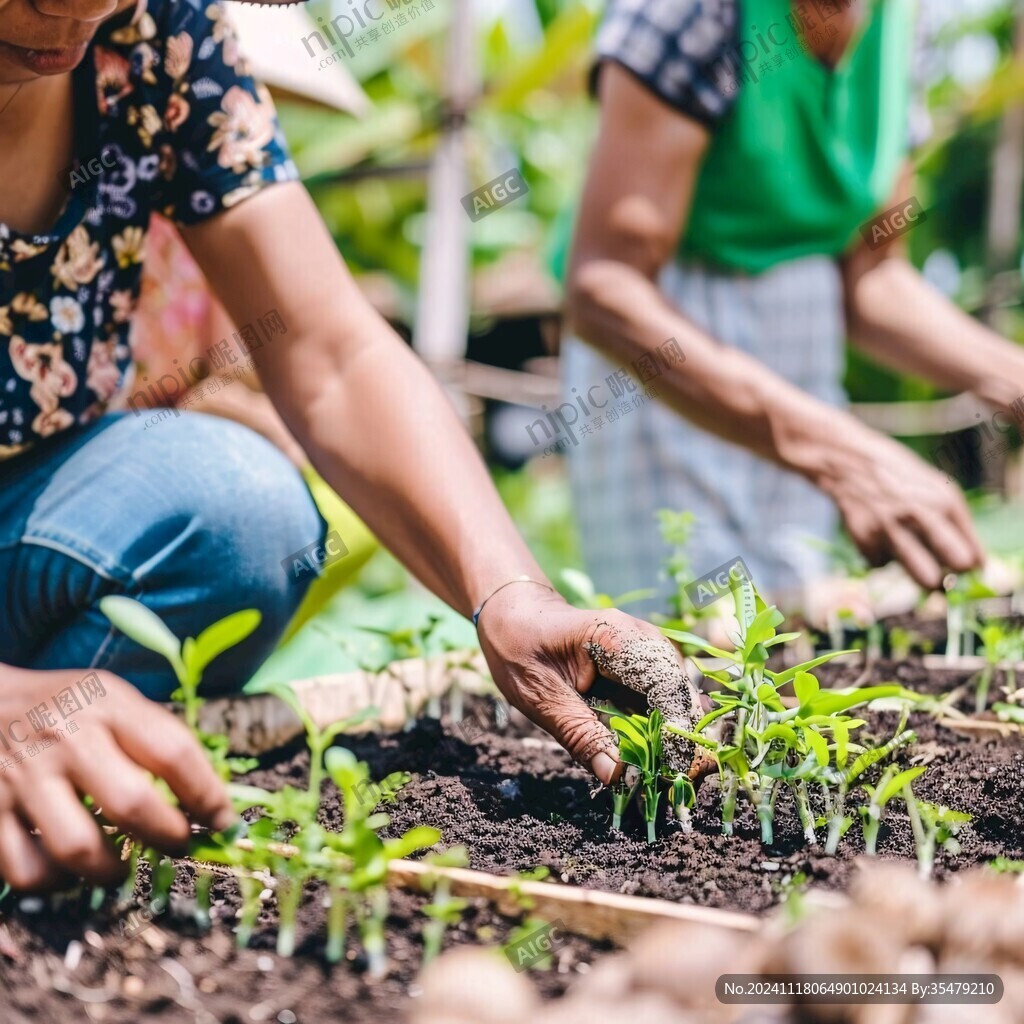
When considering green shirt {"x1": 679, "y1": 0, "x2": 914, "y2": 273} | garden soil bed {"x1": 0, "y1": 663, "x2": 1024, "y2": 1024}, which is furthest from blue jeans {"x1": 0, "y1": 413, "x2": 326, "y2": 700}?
green shirt {"x1": 679, "y1": 0, "x2": 914, "y2": 273}

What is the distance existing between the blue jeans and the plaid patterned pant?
1086mm

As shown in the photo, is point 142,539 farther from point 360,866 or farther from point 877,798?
point 877,798

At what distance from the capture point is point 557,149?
661 centimetres

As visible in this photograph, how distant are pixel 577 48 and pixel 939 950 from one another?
194 inches

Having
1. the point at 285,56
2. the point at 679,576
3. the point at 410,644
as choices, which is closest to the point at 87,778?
the point at 410,644

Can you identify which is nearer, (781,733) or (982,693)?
(781,733)

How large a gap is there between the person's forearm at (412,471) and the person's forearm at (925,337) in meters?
1.45

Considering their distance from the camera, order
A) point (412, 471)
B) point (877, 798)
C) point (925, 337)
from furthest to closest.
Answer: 1. point (925, 337)
2. point (412, 471)
3. point (877, 798)

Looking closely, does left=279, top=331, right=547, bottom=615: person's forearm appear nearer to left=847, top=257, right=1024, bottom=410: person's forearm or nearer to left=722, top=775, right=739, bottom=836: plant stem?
left=722, top=775, right=739, bottom=836: plant stem

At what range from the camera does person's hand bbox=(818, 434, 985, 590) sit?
1806mm

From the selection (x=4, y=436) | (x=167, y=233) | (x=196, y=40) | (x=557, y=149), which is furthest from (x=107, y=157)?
(x=557, y=149)

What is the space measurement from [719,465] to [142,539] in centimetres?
147

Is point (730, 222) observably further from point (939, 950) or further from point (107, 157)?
point (939, 950)

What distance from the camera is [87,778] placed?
0.78 meters
